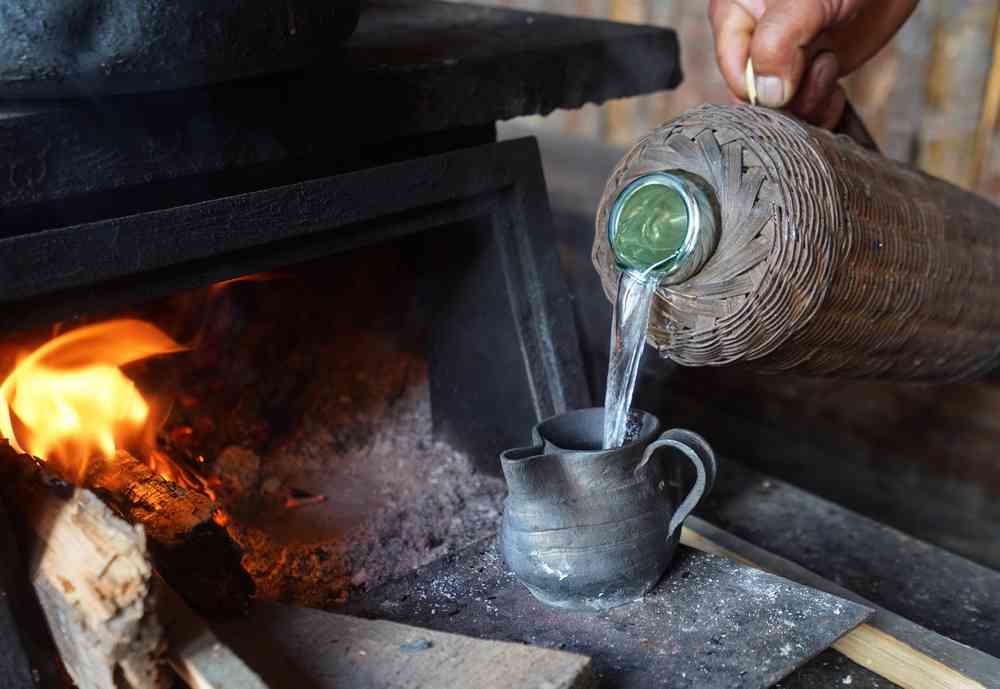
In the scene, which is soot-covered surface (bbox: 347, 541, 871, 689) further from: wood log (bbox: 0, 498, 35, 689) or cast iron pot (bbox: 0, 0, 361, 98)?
cast iron pot (bbox: 0, 0, 361, 98)

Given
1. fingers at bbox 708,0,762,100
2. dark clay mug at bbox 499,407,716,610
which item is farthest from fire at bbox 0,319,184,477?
fingers at bbox 708,0,762,100

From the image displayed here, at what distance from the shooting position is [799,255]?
1.44 metres

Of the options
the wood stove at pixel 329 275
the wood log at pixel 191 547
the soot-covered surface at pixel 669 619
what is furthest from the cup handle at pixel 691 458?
the wood log at pixel 191 547

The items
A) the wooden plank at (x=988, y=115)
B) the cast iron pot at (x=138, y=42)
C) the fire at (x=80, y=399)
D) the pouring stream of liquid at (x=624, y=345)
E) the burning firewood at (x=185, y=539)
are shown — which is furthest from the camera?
the wooden plank at (x=988, y=115)

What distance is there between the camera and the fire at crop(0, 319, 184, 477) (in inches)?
67.0

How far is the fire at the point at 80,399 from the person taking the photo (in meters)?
1.70

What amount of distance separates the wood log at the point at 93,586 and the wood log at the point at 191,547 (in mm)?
147

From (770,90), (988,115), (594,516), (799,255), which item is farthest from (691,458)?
(988,115)

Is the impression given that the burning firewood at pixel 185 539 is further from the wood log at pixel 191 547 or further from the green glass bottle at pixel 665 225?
the green glass bottle at pixel 665 225

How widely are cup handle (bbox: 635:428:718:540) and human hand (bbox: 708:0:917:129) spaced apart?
666mm

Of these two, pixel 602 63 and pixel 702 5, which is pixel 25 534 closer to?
pixel 602 63

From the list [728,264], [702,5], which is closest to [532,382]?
[728,264]

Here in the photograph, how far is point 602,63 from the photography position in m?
2.15

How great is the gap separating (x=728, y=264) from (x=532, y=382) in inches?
25.3
